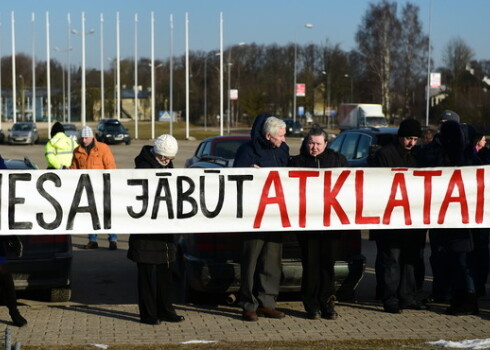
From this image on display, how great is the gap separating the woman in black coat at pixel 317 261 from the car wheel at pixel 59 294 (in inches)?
95.3

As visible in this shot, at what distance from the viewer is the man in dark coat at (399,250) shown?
340 inches

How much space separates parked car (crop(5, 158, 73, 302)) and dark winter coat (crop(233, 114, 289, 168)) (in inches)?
73.0

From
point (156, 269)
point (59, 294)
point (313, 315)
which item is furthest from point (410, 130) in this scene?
point (59, 294)

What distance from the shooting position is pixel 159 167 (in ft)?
27.8

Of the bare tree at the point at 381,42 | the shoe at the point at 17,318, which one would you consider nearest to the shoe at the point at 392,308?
the shoe at the point at 17,318

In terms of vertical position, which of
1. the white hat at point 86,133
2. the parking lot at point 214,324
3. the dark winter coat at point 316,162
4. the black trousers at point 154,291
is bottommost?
the parking lot at point 214,324

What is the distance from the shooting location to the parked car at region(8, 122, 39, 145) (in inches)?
2235

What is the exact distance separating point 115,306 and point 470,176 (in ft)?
12.1

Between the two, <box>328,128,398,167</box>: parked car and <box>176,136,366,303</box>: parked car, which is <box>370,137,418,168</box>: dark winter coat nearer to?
<box>176,136,366,303</box>: parked car

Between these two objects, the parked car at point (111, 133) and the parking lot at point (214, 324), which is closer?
the parking lot at point (214, 324)

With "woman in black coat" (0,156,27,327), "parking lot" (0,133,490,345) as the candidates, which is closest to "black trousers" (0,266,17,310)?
"woman in black coat" (0,156,27,327)

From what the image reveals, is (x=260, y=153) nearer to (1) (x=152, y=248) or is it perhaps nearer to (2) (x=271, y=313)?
(1) (x=152, y=248)

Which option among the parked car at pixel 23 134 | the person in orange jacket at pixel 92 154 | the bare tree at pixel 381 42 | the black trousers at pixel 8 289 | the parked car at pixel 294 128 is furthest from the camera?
the bare tree at pixel 381 42

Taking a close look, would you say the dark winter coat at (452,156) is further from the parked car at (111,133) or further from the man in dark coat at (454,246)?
the parked car at (111,133)
